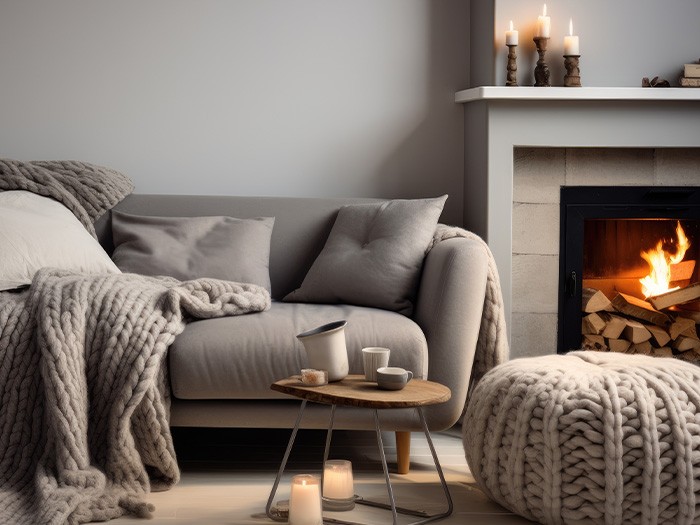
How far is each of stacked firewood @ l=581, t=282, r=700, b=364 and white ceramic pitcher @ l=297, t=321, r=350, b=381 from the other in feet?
5.55

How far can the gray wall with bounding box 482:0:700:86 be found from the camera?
3.67 m

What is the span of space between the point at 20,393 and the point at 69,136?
1546mm

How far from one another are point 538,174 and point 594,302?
1.77ft

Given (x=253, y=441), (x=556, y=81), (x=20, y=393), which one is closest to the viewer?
(x=20, y=393)

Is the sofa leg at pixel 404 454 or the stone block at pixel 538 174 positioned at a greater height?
the stone block at pixel 538 174

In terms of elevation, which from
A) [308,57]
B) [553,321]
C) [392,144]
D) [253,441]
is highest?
[308,57]

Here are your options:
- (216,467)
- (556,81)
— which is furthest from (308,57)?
(216,467)

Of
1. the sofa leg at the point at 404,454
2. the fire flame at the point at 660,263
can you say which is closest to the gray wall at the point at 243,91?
the fire flame at the point at 660,263

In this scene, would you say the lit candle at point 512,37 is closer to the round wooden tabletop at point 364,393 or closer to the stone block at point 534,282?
the stone block at point 534,282

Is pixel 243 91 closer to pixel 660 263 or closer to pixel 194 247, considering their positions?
pixel 194 247

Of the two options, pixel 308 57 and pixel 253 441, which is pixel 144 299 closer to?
pixel 253 441

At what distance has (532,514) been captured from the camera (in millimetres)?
2371

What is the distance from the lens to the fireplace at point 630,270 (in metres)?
3.73

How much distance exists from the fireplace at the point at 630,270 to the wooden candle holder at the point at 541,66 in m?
0.41
